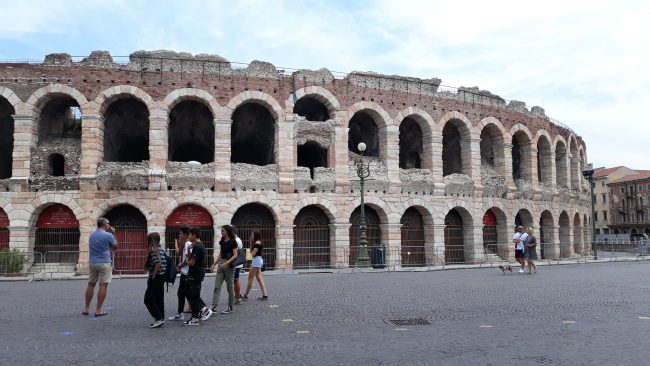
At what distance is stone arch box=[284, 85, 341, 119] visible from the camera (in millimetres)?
24266

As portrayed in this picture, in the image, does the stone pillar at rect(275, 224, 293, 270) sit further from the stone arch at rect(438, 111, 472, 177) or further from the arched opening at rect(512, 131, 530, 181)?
the arched opening at rect(512, 131, 530, 181)

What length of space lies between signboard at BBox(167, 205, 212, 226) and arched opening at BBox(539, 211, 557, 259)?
68.7ft

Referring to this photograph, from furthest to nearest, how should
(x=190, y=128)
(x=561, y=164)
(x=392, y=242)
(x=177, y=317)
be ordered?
(x=561, y=164) < (x=190, y=128) < (x=392, y=242) < (x=177, y=317)

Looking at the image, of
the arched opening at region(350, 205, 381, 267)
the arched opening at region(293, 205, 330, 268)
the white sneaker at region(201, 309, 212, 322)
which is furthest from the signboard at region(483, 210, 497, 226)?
the white sneaker at region(201, 309, 212, 322)

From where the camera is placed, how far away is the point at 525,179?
3089 cm

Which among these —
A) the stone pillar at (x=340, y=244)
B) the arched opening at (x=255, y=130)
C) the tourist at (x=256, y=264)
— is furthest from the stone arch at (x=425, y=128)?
the tourist at (x=256, y=264)

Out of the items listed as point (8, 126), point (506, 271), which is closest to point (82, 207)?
point (8, 126)

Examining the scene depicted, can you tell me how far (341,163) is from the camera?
24.4m

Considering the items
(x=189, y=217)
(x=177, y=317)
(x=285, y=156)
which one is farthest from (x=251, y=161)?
(x=177, y=317)

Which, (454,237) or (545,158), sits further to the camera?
(545,158)

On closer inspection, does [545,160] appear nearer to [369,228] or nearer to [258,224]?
[369,228]

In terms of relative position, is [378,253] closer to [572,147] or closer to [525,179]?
[525,179]

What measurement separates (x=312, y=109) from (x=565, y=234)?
19.6 meters

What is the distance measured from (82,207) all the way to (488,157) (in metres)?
22.6
